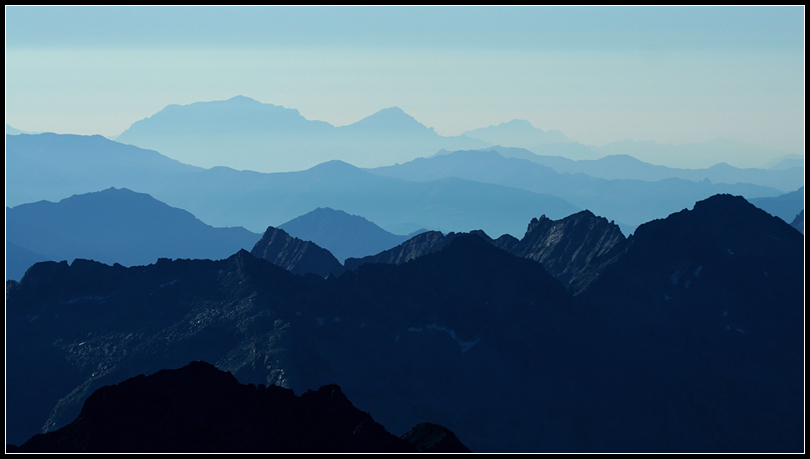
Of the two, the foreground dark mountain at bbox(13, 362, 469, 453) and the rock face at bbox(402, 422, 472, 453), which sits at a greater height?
the foreground dark mountain at bbox(13, 362, 469, 453)

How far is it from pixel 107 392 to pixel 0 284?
645 inches

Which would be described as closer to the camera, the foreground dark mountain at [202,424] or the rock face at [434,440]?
the foreground dark mountain at [202,424]

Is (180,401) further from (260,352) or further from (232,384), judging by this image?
(260,352)

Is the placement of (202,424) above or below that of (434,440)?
above

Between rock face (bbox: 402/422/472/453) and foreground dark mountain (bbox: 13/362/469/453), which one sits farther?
rock face (bbox: 402/422/472/453)

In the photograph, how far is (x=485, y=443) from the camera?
7121 inches

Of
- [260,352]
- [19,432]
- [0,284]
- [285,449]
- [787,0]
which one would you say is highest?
[787,0]

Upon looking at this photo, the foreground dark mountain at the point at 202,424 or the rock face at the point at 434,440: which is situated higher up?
the foreground dark mountain at the point at 202,424

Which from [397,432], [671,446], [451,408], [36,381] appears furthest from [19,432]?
[671,446]

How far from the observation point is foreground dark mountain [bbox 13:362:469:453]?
92.9 metres

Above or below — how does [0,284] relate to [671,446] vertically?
above

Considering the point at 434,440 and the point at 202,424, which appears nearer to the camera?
the point at 202,424

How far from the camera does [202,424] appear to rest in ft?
311

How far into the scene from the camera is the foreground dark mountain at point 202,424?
9294cm
